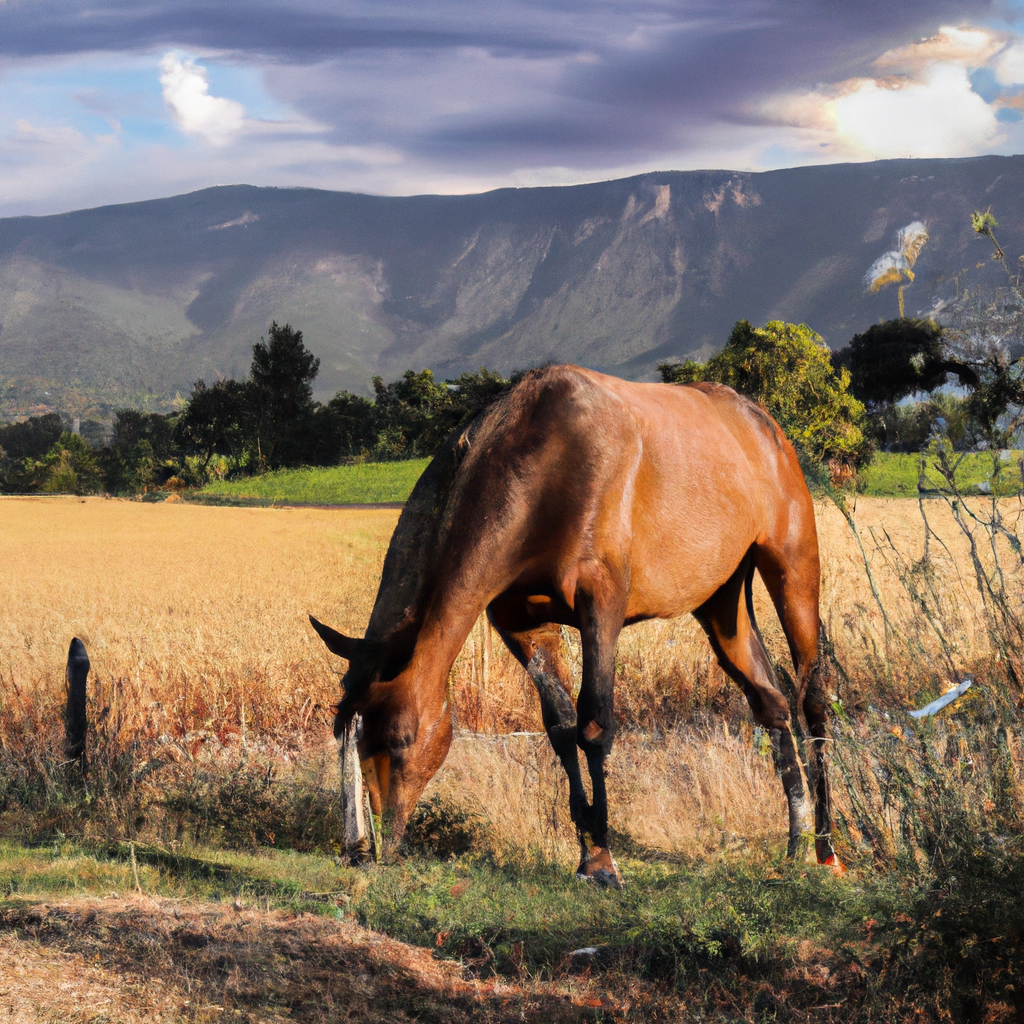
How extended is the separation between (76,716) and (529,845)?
393 cm

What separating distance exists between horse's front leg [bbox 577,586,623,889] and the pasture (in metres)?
0.32

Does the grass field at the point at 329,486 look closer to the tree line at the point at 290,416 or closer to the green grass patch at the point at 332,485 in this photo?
the green grass patch at the point at 332,485

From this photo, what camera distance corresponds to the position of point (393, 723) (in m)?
4.46

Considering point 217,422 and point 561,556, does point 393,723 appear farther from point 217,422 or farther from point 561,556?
point 217,422

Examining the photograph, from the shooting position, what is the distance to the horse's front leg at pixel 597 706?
4785 mm

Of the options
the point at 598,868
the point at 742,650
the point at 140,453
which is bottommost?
the point at 598,868

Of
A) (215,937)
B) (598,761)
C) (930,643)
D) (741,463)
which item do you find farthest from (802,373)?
(215,937)

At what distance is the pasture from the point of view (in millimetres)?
3461

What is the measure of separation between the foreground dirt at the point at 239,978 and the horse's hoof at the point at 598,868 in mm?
1396

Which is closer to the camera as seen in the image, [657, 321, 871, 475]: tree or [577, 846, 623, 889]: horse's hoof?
[577, 846, 623, 889]: horse's hoof

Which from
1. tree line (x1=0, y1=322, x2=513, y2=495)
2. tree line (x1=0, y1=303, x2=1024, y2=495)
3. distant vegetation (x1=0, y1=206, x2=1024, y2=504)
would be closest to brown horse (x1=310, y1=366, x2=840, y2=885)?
distant vegetation (x1=0, y1=206, x2=1024, y2=504)

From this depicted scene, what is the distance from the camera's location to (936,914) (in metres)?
3.49

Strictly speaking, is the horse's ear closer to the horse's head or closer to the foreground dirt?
the horse's head

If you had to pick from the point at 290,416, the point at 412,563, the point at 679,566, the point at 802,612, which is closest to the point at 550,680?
the point at 679,566
